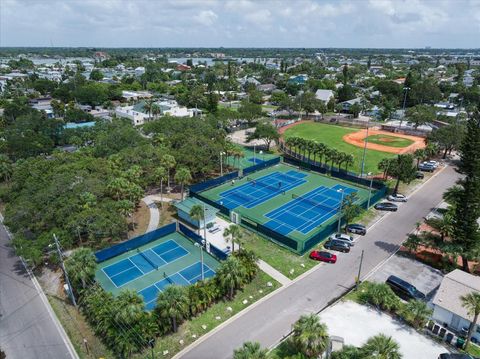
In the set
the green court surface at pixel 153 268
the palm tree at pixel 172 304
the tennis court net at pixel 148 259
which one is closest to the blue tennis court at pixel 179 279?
the green court surface at pixel 153 268

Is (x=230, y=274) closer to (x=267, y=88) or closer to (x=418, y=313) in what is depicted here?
(x=418, y=313)

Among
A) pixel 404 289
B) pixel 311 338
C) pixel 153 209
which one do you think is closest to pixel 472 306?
pixel 404 289

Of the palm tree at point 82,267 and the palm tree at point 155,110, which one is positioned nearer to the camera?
the palm tree at point 82,267

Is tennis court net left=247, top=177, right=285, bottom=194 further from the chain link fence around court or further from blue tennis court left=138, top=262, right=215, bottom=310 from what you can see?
blue tennis court left=138, top=262, right=215, bottom=310

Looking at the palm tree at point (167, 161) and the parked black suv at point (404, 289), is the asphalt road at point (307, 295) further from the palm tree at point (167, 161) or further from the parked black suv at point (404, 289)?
the palm tree at point (167, 161)

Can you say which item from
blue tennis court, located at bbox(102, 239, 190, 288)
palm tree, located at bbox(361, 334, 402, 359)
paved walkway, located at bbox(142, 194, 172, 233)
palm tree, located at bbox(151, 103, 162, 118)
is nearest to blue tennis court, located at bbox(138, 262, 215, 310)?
blue tennis court, located at bbox(102, 239, 190, 288)

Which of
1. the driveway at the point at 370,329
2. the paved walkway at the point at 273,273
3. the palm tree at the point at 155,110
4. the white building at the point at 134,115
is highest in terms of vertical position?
the palm tree at the point at 155,110

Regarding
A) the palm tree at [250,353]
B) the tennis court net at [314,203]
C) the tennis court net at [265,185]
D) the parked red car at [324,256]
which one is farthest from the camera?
the tennis court net at [265,185]
